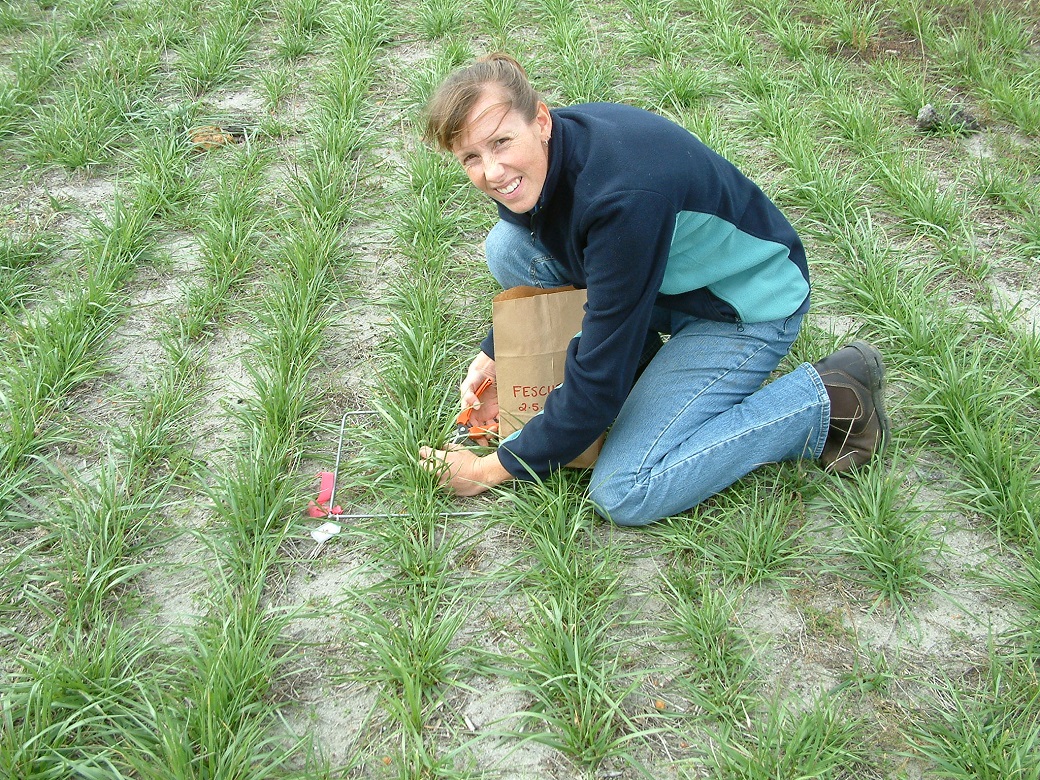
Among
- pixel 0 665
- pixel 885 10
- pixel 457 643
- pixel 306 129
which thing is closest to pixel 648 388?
pixel 457 643

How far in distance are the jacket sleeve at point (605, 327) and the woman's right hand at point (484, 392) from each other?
0.98 ft

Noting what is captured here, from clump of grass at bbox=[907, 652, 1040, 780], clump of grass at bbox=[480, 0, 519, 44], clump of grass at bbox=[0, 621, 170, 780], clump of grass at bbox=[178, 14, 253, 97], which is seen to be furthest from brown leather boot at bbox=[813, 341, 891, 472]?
clump of grass at bbox=[178, 14, 253, 97]

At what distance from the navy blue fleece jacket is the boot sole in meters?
0.20

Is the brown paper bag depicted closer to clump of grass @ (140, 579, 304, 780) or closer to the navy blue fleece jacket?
the navy blue fleece jacket

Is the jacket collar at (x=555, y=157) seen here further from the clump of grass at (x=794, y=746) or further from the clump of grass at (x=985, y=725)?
the clump of grass at (x=985, y=725)

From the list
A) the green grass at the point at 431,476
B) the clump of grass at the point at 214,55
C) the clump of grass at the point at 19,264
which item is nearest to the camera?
the green grass at the point at 431,476

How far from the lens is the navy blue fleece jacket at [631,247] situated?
202 cm

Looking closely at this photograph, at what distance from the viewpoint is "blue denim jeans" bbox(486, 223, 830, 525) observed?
227cm

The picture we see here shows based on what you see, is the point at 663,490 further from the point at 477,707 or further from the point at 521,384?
the point at 477,707

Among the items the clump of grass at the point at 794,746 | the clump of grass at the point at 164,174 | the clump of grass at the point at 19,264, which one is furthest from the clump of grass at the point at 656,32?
the clump of grass at the point at 794,746

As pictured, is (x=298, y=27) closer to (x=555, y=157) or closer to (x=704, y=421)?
(x=555, y=157)

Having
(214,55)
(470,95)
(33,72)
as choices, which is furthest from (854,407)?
(33,72)

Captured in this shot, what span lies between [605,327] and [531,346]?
389 mm

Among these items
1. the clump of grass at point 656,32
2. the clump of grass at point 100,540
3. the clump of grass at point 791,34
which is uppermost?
the clump of grass at point 791,34
